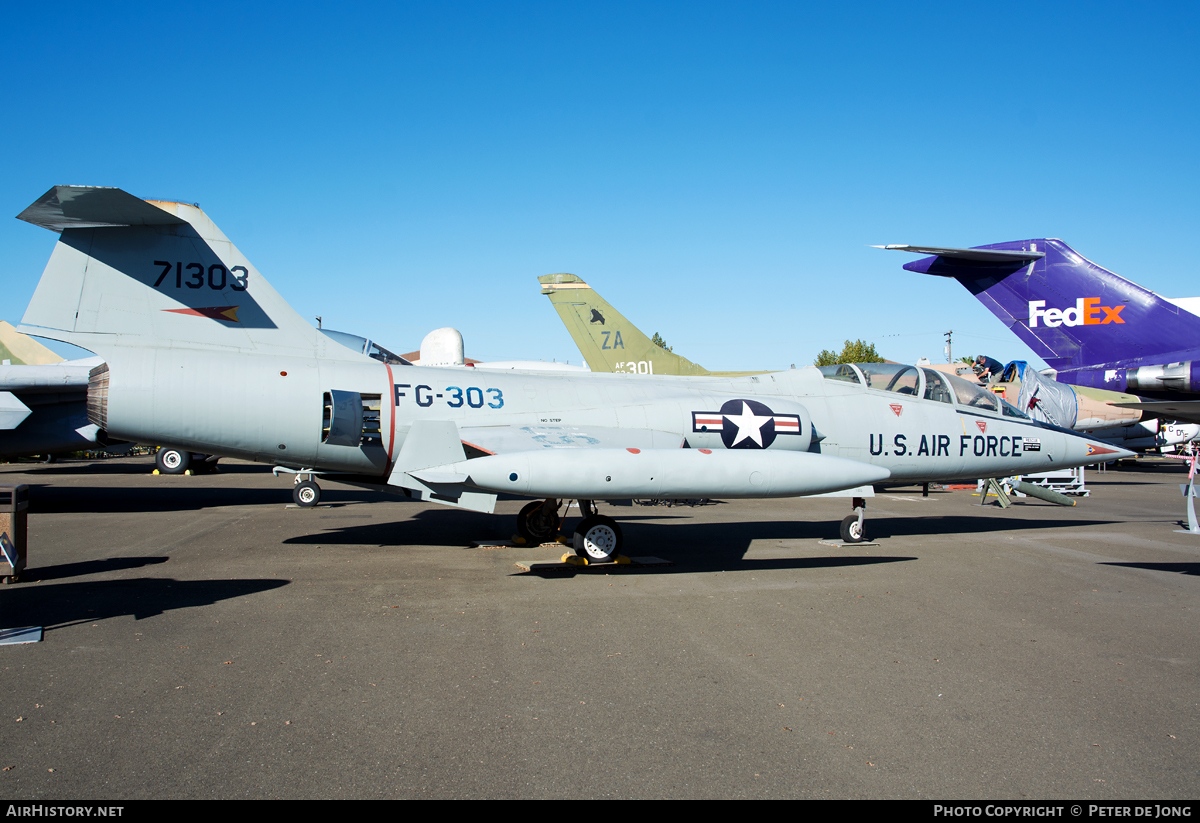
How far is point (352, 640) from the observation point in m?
5.64

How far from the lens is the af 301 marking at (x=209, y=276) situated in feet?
28.4

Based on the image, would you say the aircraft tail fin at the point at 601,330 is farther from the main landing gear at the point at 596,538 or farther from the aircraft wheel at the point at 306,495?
the main landing gear at the point at 596,538

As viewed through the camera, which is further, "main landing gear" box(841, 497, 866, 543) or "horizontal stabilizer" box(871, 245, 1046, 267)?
"horizontal stabilizer" box(871, 245, 1046, 267)

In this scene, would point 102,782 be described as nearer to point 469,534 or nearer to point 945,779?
point 945,779

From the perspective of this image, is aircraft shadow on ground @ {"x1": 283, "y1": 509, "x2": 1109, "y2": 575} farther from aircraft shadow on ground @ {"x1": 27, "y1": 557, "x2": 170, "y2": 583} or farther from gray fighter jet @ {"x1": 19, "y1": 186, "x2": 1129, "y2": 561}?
aircraft shadow on ground @ {"x1": 27, "y1": 557, "x2": 170, "y2": 583}

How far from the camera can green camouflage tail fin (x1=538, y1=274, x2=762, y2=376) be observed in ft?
67.8

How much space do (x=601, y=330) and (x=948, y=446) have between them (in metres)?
11.5

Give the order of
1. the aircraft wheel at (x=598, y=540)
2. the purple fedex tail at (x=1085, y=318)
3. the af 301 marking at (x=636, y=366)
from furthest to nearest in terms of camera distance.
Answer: the af 301 marking at (x=636, y=366) < the purple fedex tail at (x=1085, y=318) < the aircraft wheel at (x=598, y=540)

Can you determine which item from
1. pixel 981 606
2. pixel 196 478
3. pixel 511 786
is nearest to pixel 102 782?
pixel 511 786

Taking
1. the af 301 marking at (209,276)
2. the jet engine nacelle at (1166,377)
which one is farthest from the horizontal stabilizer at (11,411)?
the jet engine nacelle at (1166,377)

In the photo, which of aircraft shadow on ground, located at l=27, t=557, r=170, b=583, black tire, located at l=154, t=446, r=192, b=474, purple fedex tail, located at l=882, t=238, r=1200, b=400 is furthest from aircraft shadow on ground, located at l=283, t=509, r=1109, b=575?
black tire, located at l=154, t=446, r=192, b=474

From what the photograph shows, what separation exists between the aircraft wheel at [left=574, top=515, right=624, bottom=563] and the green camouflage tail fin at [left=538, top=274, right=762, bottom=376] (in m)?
11.9

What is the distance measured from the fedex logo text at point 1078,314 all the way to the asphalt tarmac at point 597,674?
15.6ft

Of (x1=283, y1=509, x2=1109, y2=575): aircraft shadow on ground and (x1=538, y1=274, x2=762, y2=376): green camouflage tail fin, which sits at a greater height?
(x1=538, y1=274, x2=762, y2=376): green camouflage tail fin
